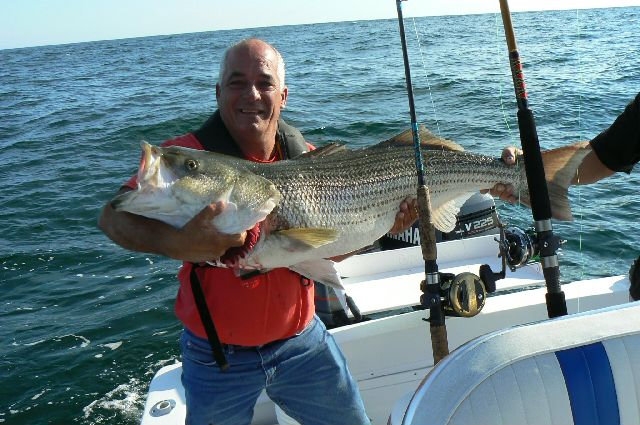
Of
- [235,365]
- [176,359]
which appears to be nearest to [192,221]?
[235,365]

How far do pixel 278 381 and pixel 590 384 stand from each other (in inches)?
69.2

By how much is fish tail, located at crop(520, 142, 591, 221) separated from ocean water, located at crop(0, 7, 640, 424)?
2.20m

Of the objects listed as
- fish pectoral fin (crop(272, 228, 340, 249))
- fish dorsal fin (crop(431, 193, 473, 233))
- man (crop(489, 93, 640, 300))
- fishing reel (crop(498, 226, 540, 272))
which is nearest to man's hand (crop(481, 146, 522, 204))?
man (crop(489, 93, 640, 300))

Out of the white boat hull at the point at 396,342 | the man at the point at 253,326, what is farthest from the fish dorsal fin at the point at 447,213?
the man at the point at 253,326

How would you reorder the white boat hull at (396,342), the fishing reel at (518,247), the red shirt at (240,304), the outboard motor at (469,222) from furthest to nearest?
the outboard motor at (469,222)
the white boat hull at (396,342)
the fishing reel at (518,247)
the red shirt at (240,304)

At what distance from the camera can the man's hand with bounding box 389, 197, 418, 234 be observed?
141 inches

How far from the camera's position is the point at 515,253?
3461mm

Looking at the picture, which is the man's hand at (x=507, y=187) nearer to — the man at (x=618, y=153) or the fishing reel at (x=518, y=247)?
the man at (x=618, y=153)

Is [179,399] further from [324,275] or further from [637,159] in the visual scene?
[637,159]

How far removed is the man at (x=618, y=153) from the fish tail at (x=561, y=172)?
5 centimetres

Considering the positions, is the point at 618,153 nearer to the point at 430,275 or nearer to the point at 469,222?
the point at 430,275

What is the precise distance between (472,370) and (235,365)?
159cm

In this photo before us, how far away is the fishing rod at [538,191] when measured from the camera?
118 inches

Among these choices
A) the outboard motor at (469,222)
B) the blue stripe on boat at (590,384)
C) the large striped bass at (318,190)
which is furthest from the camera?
the outboard motor at (469,222)
